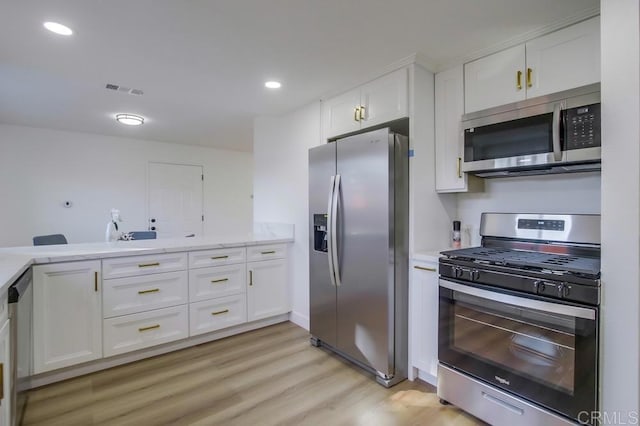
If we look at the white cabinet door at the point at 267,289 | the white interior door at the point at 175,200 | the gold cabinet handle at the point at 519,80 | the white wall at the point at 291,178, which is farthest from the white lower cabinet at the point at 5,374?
the white interior door at the point at 175,200

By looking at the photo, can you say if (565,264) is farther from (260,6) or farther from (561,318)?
(260,6)

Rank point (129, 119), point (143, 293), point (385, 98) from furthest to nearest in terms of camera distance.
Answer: point (129, 119)
point (143, 293)
point (385, 98)

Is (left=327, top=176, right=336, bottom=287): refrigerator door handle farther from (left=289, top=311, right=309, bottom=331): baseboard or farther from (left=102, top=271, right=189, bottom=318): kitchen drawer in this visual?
(left=102, top=271, right=189, bottom=318): kitchen drawer

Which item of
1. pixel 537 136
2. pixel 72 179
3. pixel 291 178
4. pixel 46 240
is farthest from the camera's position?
pixel 72 179

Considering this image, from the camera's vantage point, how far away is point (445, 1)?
1668 millimetres

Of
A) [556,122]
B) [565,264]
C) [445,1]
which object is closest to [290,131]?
[445,1]

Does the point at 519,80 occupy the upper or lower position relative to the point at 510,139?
upper

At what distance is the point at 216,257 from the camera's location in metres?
2.95

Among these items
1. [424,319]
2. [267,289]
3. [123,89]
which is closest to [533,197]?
[424,319]

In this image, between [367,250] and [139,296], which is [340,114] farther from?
[139,296]

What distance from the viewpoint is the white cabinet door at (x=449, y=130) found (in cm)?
228

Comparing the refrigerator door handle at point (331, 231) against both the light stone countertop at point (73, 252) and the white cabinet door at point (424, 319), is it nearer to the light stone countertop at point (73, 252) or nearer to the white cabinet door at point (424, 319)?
the white cabinet door at point (424, 319)

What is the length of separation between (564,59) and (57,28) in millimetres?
2943

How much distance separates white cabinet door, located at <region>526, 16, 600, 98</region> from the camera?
5.64 ft
